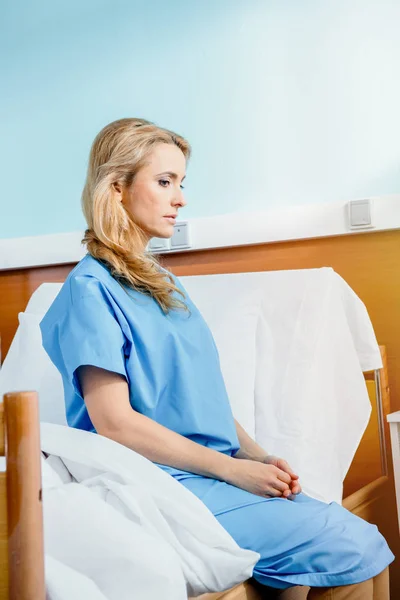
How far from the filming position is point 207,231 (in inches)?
84.5

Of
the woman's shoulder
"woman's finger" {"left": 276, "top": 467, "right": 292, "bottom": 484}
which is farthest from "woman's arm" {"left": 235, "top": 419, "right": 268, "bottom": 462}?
the woman's shoulder

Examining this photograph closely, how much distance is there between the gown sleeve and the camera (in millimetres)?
1201

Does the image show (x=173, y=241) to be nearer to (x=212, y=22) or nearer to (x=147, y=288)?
(x=212, y=22)

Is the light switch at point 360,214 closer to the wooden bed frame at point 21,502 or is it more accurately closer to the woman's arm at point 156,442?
the woman's arm at point 156,442

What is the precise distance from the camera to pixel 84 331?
1229 mm

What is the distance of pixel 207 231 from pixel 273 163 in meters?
0.27

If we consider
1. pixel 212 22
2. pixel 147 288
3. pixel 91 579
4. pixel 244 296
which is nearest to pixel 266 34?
pixel 212 22

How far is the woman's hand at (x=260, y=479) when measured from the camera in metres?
1.20

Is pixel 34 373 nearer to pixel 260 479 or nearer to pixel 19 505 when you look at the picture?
pixel 260 479

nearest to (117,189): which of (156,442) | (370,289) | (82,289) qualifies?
(82,289)

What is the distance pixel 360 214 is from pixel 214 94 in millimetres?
585

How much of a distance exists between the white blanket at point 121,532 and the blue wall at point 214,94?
3.95 feet

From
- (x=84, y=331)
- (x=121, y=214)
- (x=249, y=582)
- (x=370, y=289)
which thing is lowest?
(x=249, y=582)

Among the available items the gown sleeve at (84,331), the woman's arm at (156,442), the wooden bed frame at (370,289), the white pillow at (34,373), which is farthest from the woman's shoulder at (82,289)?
the wooden bed frame at (370,289)
